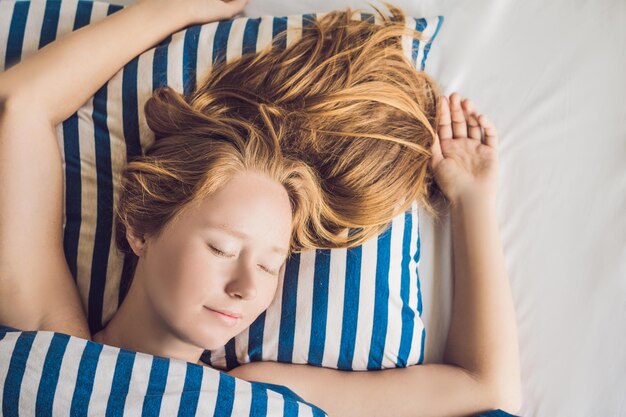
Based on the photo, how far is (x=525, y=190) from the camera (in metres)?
1.29

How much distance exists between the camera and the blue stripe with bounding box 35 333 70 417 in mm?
969

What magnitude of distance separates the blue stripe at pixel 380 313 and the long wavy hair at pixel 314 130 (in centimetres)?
7

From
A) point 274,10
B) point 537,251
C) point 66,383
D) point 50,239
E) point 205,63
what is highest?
point 274,10

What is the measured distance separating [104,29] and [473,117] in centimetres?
71

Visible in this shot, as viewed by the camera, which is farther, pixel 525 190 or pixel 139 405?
pixel 525 190

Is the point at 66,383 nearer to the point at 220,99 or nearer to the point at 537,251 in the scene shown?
the point at 220,99

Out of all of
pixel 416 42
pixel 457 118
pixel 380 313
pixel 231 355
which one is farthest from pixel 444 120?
pixel 231 355

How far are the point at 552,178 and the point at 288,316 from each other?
22.4 inches

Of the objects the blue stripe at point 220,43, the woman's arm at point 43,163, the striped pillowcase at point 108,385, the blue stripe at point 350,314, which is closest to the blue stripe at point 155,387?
the striped pillowcase at point 108,385

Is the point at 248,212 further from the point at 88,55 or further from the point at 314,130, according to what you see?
the point at 88,55

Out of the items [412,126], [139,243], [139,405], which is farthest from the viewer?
[412,126]

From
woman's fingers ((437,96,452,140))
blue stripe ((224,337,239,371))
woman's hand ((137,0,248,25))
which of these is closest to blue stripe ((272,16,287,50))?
woman's hand ((137,0,248,25))

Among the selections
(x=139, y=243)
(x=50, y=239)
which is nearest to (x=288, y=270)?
(x=139, y=243)

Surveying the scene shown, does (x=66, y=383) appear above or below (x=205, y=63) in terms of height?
below
